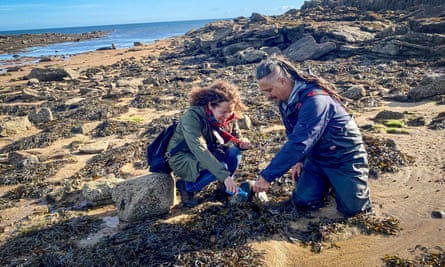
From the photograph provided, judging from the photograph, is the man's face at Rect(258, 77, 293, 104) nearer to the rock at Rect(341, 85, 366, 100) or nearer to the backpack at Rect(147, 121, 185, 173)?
the backpack at Rect(147, 121, 185, 173)

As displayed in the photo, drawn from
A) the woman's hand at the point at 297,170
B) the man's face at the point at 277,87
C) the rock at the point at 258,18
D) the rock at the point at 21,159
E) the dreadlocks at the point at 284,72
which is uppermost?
the rock at the point at 258,18

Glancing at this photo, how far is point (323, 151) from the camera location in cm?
378

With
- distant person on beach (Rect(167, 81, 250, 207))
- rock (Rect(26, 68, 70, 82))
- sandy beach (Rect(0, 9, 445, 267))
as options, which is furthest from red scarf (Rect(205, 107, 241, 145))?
rock (Rect(26, 68, 70, 82))

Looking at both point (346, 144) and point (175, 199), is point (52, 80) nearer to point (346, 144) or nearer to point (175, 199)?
point (175, 199)

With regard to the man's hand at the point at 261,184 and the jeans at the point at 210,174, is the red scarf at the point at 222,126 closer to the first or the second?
the jeans at the point at 210,174

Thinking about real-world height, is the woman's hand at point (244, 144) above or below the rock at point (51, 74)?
above

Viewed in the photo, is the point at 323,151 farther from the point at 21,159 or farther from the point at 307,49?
the point at 307,49

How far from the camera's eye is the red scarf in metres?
4.18

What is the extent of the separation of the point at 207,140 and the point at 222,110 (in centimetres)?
43

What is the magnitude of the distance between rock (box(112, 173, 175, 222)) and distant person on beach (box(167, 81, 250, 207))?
0.24 metres

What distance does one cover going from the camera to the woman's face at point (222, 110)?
407 centimetres

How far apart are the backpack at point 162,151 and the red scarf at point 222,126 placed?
419 mm

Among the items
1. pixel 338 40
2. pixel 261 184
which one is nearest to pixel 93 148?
pixel 261 184

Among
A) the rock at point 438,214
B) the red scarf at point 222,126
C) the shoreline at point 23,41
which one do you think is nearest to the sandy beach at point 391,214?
the rock at point 438,214
